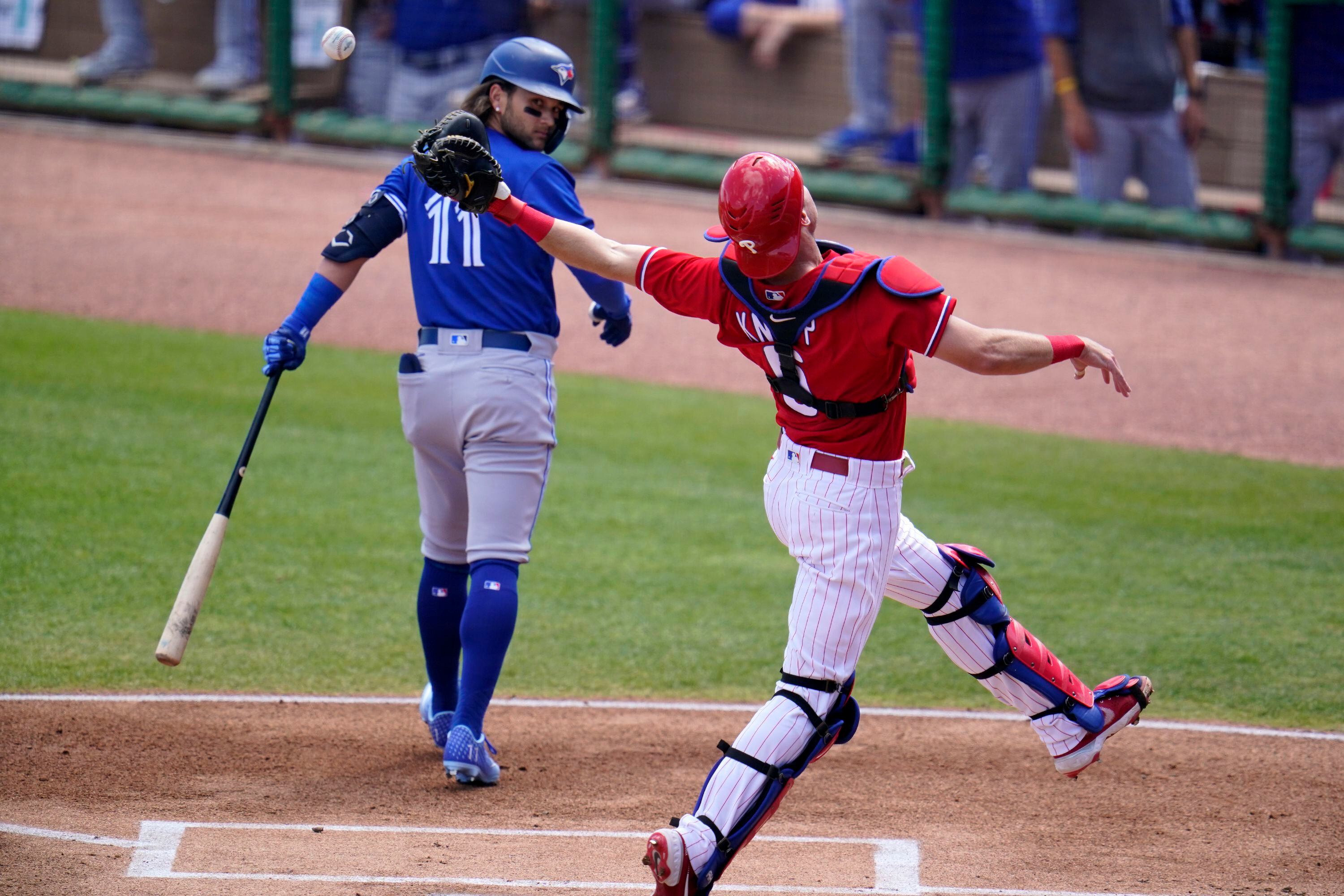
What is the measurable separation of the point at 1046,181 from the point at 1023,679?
26.3 feet

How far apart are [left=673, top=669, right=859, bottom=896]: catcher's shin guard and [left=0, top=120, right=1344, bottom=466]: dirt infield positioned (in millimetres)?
5516

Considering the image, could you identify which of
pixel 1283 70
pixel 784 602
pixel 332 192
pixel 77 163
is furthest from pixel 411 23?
pixel 784 602

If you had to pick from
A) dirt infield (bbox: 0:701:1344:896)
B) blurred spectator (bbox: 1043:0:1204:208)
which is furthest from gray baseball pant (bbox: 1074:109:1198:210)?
dirt infield (bbox: 0:701:1344:896)

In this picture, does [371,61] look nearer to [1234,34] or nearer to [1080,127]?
[1080,127]

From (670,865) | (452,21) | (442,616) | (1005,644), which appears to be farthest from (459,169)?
(452,21)

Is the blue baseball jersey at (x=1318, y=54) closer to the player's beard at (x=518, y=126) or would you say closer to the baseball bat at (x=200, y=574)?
the player's beard at (x=518, y=126)

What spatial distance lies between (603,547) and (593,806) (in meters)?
2.59

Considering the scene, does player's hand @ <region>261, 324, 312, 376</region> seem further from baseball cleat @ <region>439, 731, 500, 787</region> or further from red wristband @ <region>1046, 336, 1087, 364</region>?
red wristband @ <region>1046, 336, 1087, 364</region>

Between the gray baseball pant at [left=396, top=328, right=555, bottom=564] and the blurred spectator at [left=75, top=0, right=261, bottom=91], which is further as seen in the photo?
the blurred spectator at [left=75, top=0, right=261, bottom=91]

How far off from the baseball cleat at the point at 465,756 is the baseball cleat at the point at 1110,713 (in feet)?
5.07

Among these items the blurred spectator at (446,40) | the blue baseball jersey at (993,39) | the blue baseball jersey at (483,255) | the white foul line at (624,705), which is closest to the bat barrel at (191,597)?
the blue baseball jersey at (483,255)

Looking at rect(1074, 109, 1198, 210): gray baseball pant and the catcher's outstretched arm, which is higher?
the catcher's outstretched arm

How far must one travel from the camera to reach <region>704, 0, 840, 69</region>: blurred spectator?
39.1ft

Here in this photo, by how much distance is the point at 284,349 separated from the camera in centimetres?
414
